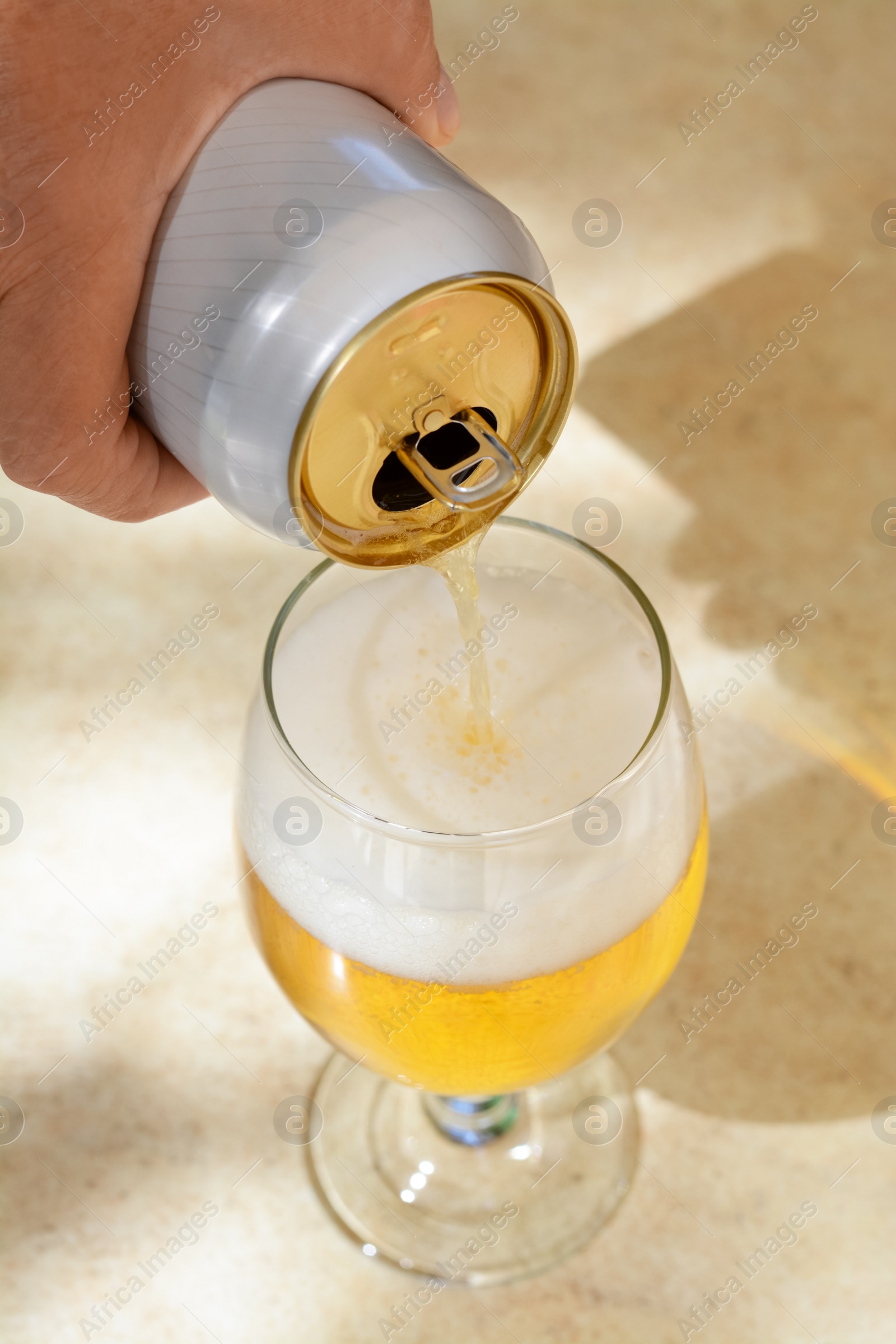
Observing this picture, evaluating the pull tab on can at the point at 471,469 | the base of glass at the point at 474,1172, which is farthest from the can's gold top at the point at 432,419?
the base of glass at the point at 474,1172

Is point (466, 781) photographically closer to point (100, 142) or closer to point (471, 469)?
point (471, 469)

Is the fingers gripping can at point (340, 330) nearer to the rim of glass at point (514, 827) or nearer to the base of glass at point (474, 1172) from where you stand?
the rim of glass at point (514, 827)

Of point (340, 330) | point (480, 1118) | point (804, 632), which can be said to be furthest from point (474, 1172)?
point (340, 330)

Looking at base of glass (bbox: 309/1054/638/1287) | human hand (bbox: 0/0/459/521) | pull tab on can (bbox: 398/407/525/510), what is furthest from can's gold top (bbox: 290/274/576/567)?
base of glass (bbox: 309/1054/638/1287)

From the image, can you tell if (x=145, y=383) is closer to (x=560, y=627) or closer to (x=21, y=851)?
(x=560, y=627)

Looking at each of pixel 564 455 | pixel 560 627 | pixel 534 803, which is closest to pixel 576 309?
pixel 564 455

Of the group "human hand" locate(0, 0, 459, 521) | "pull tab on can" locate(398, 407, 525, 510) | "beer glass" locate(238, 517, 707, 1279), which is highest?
"human hand" locate(0, 0, 459, 521)

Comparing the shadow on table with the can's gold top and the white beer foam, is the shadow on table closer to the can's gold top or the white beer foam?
the white beer foam
